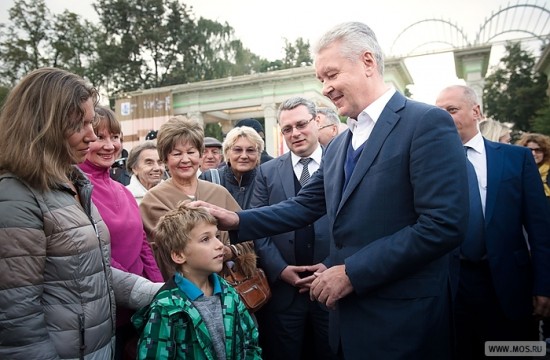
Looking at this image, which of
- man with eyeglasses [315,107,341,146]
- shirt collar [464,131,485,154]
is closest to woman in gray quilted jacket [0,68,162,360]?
shirt collar [464,131,485,154]

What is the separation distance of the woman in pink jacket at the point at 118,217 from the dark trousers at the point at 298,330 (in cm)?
102

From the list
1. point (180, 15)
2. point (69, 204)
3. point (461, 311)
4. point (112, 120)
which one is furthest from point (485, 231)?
point (180, 15)

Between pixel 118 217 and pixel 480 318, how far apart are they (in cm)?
256

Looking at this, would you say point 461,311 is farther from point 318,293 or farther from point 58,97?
point 58,97

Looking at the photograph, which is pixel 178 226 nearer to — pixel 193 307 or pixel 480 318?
pixel 193 307

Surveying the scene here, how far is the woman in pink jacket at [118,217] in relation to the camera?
8.25 feet

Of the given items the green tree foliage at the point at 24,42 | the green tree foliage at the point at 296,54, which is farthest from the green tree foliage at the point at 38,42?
the green tree foliage at the point at 296,54

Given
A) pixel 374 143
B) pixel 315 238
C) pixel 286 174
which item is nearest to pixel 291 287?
pixel 315 238

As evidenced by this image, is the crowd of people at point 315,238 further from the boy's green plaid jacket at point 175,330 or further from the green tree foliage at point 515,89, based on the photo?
the green tree foliage at point 515,89

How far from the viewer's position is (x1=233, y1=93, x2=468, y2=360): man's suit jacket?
1.72 metres

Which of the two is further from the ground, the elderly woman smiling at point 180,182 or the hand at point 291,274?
the elderly woman smiling at point 180,182

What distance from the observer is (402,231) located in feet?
5.79

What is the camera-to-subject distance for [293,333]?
3.09m

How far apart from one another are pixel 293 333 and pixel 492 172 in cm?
188
